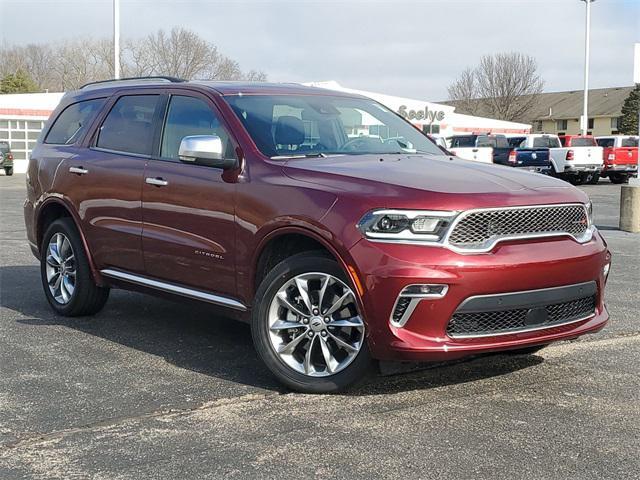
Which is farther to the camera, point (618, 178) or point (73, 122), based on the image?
point (618, 178)

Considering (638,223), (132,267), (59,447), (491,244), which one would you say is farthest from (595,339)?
(638,223)

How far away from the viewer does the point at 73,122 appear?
22.4 feet

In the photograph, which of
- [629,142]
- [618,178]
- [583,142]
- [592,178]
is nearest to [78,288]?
[592,178]

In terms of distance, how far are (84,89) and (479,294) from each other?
4383 millimetres

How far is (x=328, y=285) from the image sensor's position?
175 inches

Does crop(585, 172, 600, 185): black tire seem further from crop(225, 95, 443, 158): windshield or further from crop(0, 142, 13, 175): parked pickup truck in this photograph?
crop(0, 142, 13, 175): parked pickup truck

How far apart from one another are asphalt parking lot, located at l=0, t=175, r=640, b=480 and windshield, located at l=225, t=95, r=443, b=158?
146cm

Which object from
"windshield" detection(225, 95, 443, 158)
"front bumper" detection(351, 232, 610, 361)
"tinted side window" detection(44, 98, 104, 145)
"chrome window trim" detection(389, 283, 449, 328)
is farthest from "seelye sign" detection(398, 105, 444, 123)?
"chrome window trim" detection(389, 283, 449, 328)

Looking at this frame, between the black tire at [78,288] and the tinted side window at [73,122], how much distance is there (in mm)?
727

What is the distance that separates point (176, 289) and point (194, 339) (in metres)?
0.62

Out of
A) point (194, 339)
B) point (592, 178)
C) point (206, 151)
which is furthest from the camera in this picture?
point (592, 178)

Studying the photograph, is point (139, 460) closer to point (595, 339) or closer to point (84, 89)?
point (595, 339)

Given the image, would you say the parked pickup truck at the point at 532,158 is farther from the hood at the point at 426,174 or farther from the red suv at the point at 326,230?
the hood at the point at 426,174

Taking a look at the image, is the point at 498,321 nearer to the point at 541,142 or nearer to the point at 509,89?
the point at 541,142
